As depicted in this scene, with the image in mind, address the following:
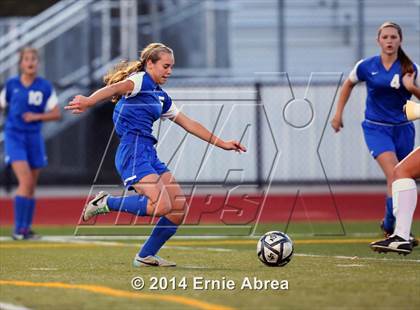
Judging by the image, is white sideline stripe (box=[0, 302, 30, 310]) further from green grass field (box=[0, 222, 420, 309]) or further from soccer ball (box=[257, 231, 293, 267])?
soccer ball (box=[257, 231, 293, 267])

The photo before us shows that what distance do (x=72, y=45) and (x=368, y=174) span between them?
6.13m

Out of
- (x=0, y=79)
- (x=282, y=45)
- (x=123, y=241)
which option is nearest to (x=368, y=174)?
(x=282, y=45)

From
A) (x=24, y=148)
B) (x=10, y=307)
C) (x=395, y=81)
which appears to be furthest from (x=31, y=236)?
(x=10, y=307)

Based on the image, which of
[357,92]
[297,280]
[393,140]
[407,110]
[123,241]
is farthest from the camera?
[357,92]

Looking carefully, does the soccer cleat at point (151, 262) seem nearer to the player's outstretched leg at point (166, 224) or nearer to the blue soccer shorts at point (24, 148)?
the player's outstretched leg at point (166, 224)

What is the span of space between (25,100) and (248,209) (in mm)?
4963

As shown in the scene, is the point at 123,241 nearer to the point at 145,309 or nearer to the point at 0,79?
the point at 145,309

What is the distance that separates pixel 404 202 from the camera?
→ 902 centimetres

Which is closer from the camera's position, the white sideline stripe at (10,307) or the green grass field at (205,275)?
the white sideline stripe at (10,307)

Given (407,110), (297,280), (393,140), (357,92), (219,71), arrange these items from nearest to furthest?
(297,280) → (407,110) → (393,140) → (357,92) → (219,71)

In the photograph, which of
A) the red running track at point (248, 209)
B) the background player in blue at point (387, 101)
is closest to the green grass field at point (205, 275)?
the background player in blue at point (387, 101)

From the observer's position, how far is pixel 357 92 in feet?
65.9

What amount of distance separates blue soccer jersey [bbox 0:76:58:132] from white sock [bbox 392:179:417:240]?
5.30 metres

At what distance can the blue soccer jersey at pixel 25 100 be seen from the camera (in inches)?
510
